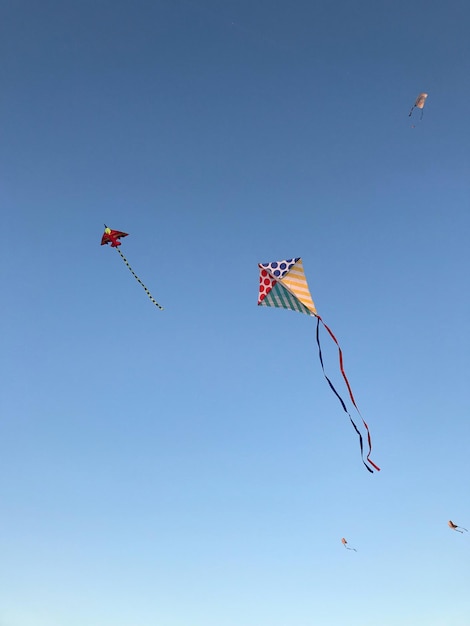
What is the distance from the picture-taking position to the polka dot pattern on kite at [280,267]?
2044cm

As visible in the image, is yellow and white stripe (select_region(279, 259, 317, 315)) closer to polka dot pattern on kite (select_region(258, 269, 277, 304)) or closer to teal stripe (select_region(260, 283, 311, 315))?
teal stripe (select_region(260, 283, 311, 315))

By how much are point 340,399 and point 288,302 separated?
525 centimetres

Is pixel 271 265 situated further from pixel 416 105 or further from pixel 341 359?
pixel 416 105

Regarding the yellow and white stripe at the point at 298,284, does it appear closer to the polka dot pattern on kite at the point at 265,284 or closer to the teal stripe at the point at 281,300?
the teal stripe at the point at 281,300

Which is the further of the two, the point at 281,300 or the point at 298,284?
the point at 281,300

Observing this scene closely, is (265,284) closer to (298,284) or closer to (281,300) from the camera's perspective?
(281,300)

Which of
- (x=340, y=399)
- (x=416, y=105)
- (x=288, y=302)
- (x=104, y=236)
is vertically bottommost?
(x=340, y=399)

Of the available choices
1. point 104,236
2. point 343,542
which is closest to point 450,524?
point 343,542

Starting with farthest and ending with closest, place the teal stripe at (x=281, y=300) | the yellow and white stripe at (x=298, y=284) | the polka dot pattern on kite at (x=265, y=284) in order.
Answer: the polka dot pattern on kite at (x=265, y=284) → the teal stripe at (x=281, y=300) → the yellow and white stripe at (x=298, y=284)

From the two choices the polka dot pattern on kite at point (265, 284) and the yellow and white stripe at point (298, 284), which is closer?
the yellow and white stripe at point (298, 284)

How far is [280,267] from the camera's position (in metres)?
20.6

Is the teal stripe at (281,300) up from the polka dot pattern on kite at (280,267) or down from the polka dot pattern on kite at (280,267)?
down

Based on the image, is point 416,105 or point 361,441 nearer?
point 361,441

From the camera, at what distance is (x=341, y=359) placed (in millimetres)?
16531
